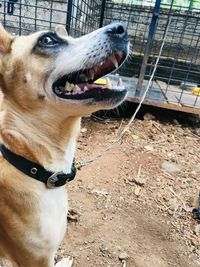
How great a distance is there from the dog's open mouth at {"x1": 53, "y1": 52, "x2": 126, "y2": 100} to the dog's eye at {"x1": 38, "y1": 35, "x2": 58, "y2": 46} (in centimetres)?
22

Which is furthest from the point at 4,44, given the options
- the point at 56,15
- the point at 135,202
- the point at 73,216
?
the point at 56,15

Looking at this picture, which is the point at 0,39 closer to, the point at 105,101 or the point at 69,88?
the point at 69,88

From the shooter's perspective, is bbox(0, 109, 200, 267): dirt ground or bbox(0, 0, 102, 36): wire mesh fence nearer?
bbox(0, 109, 200, 267): dirt ground

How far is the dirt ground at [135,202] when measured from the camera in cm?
243

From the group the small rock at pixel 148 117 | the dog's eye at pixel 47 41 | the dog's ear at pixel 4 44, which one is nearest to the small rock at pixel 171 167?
the small rock at pixel 148 117

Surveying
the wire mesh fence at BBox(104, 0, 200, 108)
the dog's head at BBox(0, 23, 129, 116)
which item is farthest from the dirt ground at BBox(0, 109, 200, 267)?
the wire mesh fence at BBox(104, 0, 200, 108)

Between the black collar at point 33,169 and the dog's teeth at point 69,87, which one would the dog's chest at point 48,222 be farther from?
the dog's teeth at point 69,87

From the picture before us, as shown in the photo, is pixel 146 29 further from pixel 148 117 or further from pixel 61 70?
pixel 61 70

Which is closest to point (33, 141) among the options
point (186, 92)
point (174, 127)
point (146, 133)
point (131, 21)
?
point (146, 133)

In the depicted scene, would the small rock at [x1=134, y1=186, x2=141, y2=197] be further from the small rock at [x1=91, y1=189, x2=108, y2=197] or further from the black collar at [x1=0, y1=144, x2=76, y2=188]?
the black collar at [x1=0, y1=144, x2=76, y2=188]

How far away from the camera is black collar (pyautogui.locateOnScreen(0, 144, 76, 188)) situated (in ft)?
5.39

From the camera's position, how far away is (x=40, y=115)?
1.70m

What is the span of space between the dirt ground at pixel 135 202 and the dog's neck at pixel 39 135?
993 millimetres

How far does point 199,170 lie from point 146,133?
0.91m
